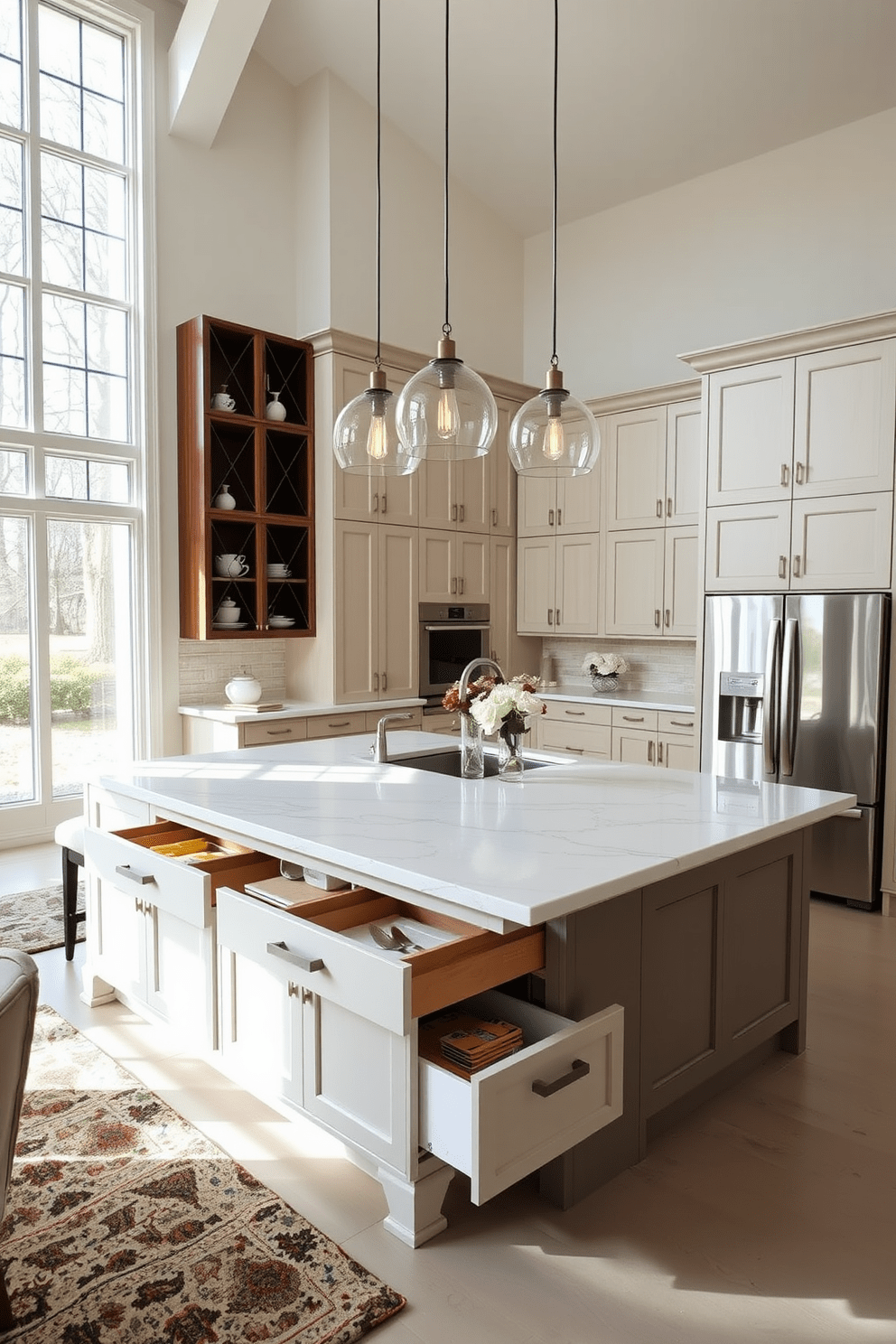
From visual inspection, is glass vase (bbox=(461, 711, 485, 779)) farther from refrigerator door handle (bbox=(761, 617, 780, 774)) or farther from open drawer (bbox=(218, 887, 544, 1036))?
refrigerator door handle (bbox=(761, 617, 780, 774))

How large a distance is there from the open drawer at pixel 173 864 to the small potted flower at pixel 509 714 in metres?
0.77

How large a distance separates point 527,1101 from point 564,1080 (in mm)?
92

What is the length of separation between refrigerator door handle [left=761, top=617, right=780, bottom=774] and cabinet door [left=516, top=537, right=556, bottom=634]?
1.88m

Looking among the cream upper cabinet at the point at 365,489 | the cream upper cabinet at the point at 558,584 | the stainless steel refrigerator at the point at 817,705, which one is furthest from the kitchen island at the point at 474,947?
the cream upper cabinet at the point at 558,584

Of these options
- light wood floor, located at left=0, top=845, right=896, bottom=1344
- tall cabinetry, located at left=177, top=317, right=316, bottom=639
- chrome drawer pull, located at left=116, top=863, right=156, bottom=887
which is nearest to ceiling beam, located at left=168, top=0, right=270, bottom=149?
tall cabinetry, located at left=177, top=317, right=316, bottom=639

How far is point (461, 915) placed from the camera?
1.83m

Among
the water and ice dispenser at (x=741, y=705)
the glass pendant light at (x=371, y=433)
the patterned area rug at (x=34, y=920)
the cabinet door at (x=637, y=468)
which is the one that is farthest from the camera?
the cabinet door at (x=637, y=468)

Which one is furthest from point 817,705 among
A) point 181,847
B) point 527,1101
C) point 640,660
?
point 527,1101

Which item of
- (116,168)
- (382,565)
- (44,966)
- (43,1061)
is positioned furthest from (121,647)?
(43,1061)

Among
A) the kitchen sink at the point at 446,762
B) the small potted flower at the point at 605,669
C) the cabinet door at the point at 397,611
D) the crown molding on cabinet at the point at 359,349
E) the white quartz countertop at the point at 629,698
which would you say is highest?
the crown molding on cabinet at the point at 359,349

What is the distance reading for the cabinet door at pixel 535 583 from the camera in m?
6.12

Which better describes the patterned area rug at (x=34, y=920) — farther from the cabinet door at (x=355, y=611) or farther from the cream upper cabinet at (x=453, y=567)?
the cream upper cabinet at (x=453, y=567)

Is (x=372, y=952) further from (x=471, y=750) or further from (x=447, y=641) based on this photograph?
(x=447, y=641)

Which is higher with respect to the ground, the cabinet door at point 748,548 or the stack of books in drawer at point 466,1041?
the cabinet door at point 748,548
